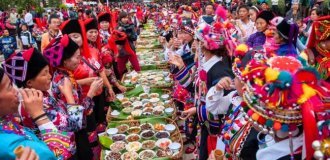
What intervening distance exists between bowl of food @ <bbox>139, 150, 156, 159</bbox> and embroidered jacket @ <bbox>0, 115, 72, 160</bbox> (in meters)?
1.02

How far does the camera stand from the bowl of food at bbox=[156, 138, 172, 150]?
130 inches

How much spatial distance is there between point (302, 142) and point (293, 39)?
6.55 ft

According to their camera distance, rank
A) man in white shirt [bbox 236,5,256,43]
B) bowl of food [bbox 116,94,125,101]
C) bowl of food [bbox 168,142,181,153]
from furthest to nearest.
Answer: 1. man in white shirt [bbox 236,5,256,43]
2. bowl of food [bbox 116,94,125,101]
3. bowl of food [bbox 168,142,181,153]

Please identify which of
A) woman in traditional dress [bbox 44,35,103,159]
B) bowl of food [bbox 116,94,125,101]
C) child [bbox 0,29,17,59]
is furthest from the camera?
child [bbox 0,29,17,59]

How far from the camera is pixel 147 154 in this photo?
3.20 m

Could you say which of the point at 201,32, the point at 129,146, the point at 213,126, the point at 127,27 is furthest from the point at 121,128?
the point at 127,27

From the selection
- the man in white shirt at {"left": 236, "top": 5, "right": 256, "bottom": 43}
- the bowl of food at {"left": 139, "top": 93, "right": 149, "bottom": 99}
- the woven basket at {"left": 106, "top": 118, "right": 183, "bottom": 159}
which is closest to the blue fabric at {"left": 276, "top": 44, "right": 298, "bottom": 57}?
the woven basket at {"left": 106, "top": 118, "right": 183, "bottom": 159}

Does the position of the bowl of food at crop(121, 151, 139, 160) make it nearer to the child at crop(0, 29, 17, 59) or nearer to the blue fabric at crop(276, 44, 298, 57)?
the blue fabric at crop(276, 44, 298, 57)

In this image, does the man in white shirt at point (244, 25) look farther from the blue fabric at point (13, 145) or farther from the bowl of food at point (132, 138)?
the blue fabric at point (13, 145)

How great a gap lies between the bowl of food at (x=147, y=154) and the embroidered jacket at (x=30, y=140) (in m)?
1.02

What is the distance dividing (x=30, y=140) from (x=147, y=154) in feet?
5.46

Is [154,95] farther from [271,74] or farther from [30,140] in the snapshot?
[271,74]

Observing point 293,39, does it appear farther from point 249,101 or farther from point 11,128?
→ point 11,128

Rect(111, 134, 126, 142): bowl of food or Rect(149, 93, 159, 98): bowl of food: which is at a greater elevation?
Rect(111, 134, 126, 142): bowl of food
